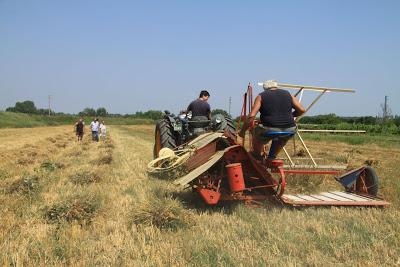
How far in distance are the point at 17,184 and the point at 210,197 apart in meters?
3.48

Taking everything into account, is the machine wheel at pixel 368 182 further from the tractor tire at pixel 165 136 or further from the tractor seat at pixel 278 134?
the tractor tire at pixel 165 136

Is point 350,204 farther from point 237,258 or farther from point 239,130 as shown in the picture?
point 237,258

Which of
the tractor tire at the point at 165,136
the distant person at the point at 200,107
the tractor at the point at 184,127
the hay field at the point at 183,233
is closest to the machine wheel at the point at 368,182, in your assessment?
the hay field at the point at 183,233

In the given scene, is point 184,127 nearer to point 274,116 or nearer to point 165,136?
point 165,136

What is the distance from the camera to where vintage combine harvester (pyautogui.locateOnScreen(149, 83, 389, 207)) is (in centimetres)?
558

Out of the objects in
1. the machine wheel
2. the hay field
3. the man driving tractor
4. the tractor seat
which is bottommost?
the hay field

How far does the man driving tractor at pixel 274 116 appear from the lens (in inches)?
231

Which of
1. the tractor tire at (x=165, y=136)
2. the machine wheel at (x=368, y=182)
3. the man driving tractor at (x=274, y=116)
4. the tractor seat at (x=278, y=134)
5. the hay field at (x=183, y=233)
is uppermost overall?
the man driving tractor at (x=274, y=116)

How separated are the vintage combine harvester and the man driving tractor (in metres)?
0.31

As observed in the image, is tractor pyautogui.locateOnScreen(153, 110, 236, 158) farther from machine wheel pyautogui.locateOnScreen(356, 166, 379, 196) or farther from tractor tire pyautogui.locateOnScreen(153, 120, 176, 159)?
machine wheel pyautogui.locateOnScreen(356, 166, 379, 196)

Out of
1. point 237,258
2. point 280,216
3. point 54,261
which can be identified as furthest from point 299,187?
point 54,261

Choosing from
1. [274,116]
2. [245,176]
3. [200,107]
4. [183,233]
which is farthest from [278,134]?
[200,107]

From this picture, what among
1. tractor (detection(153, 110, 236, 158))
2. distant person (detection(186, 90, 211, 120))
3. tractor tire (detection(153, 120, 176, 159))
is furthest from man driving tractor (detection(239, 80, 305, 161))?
tractor tire (detection(153, 120, 176, 159))

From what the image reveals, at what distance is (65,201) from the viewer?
5.40 metres
